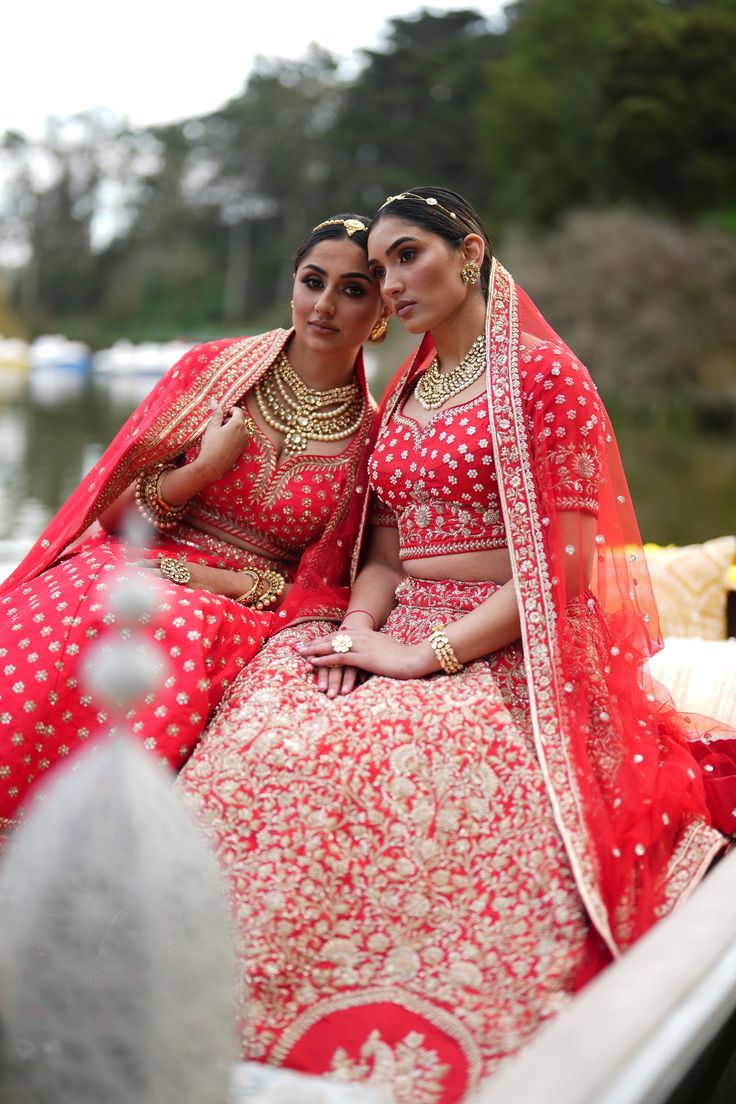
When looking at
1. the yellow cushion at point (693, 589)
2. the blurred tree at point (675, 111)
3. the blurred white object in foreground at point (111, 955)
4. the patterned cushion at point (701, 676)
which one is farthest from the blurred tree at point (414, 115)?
the blurred white object in foreground at point (111, 955)

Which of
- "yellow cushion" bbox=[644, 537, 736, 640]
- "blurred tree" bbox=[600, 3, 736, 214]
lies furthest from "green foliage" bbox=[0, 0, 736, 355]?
"yellow cushion" bbox=[644, 537, 736, 640]

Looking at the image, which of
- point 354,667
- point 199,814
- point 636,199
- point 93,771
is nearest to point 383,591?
point 354,667

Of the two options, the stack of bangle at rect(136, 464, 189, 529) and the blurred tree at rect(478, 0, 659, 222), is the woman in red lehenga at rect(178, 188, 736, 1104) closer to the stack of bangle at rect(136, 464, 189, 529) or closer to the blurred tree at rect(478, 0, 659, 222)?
the stack of bangle at rect(136, 464, 189, 529)

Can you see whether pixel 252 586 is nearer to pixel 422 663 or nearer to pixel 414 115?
pixel 422 663

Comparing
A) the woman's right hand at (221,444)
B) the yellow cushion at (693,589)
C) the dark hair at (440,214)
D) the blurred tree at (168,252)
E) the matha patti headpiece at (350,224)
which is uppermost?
the dark hair at (440,214)

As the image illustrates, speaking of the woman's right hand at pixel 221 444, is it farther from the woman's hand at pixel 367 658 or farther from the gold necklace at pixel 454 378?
the woman's hand at pixel 367 658

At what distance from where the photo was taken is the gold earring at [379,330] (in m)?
2.62

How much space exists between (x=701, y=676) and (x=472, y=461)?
133 centimetres

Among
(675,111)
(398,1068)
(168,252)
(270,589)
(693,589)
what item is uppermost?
(675,111)

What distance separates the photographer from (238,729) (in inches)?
78.4

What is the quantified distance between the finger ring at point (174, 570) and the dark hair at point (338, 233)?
74cm

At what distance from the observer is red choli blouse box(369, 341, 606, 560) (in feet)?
6.95

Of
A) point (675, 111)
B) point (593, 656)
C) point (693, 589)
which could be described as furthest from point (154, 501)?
point (675, 111)

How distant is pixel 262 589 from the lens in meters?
2.60
